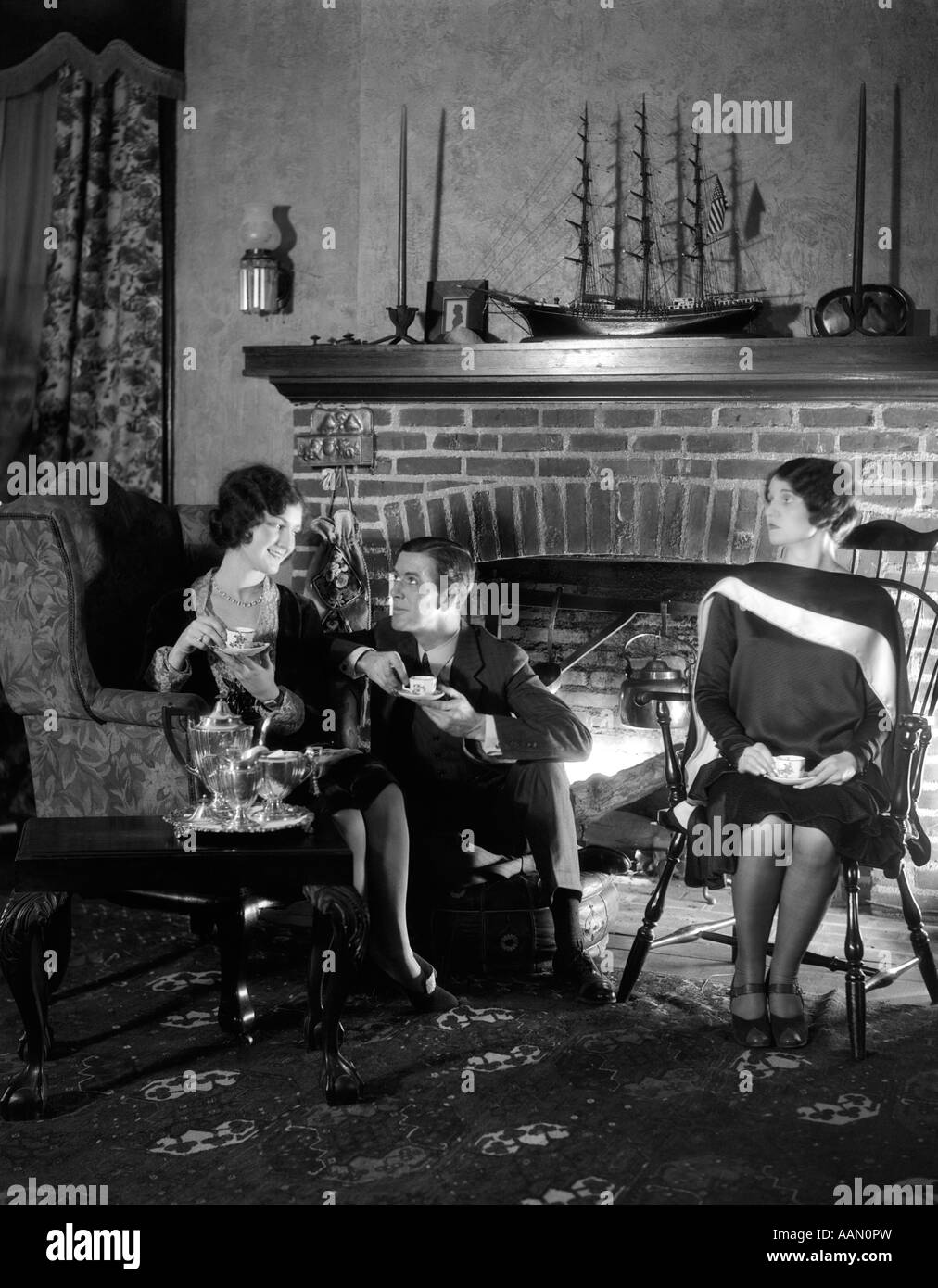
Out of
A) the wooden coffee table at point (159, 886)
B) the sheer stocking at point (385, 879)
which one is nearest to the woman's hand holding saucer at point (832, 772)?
the sheer stocking at point (385, 879)

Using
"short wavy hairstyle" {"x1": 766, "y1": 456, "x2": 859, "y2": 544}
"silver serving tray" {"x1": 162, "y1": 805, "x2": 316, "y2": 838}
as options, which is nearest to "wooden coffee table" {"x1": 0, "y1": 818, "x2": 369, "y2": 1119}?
"silver serving tray" {"x1": 162, "y1": 805, "x2": 316, "y2": 838}

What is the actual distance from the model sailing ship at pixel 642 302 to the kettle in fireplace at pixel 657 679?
3.01 ft

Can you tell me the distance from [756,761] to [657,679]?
541 mm

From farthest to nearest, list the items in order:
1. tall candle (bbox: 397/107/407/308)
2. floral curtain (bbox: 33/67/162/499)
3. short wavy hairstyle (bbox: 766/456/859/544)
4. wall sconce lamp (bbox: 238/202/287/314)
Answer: floral curtain (bbox: 33/67/162/499)
wall sconce lamp (bbox: 238/202/287/314)
tall candle (bbox: 397/107/407/308)
short wavy hairstyle (bbox: 766/456/859/544)

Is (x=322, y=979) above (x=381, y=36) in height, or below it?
below

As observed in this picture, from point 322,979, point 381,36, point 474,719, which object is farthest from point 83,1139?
point 381,36

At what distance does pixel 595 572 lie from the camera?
4.18 m

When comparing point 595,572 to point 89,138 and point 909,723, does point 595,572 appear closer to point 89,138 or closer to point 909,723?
point 909,723

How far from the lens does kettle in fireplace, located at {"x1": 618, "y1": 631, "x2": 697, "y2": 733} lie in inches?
129

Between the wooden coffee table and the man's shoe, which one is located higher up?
the wooden coffee table

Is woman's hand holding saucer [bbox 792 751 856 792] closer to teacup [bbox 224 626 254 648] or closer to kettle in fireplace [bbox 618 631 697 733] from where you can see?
kettle in fireplace [bbox 618 631 697 733]

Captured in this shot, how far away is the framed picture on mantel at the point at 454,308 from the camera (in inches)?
153

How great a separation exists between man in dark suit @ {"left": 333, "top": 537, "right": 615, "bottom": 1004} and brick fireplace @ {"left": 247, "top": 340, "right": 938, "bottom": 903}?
646 mm

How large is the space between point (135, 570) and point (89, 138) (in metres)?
1.66
